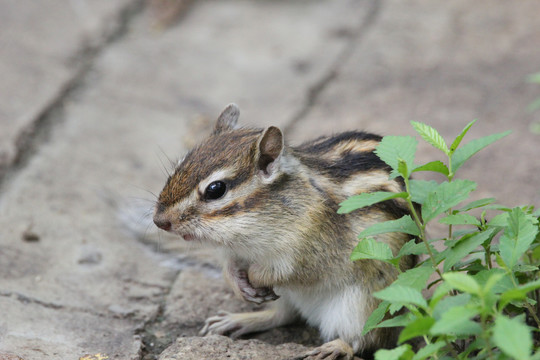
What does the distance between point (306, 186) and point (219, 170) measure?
428mm

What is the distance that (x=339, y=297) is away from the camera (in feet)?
11.1

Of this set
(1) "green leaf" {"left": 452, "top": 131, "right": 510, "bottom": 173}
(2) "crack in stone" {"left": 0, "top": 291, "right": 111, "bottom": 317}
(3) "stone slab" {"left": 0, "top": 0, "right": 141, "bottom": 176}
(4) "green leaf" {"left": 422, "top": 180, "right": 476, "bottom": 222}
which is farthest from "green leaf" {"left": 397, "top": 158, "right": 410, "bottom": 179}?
(3) "stone slab" {"left": 0, "top": 0, "right": 141, "bottom": 176}

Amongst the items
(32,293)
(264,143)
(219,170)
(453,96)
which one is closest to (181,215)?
(219,170)

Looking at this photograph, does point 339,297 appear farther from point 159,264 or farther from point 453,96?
point 453,96

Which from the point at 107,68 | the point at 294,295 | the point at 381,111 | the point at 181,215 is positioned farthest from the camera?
the point at 107,68

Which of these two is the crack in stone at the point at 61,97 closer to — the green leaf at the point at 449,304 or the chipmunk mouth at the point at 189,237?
the chipmunk mouth at the point at 189,237

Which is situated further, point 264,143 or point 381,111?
point 381,111

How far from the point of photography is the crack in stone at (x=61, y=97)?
4.76 m

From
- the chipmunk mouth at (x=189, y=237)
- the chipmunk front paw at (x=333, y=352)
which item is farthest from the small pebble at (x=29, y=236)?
the chipmunk front paw at (x=333, y=352)

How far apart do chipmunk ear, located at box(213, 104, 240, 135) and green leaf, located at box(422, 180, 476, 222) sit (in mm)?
1379

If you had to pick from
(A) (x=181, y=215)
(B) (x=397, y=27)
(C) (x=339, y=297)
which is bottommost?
(C) (x=339, y=297)

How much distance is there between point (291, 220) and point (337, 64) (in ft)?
10.5

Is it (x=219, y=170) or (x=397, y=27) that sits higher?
(x=397, y=27)

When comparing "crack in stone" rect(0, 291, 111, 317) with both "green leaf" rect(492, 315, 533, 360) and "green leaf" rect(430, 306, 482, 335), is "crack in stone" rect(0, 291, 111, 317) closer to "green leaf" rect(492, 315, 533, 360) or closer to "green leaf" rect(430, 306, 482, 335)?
"green leaf" rect(430, 306, 482, 335)
